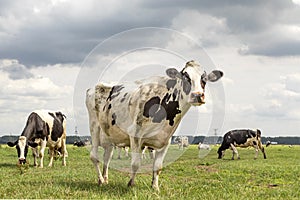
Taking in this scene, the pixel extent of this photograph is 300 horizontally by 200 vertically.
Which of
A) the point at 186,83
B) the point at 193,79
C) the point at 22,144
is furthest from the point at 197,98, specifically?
the point at 22,144

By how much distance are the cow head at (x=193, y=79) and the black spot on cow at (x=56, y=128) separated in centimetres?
1399

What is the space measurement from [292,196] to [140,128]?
12.5 ft

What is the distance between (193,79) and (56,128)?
14722mm

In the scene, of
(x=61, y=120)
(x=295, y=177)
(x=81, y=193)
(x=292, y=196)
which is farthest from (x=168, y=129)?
(x=61, y=120)

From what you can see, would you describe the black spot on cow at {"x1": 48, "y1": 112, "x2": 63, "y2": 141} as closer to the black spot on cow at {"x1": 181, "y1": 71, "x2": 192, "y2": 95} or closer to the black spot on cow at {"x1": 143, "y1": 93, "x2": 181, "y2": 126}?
the black spot on cow at {"x1": 143, "y1": 93, "x2": 181, "y2": 126}

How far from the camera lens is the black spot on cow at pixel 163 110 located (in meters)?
10.1

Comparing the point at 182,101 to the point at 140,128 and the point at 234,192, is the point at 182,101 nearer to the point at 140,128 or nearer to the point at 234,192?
the point at 140,128

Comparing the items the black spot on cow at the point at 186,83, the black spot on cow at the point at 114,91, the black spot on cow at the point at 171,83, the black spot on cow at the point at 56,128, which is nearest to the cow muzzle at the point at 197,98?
the black spot on cow at the point at 186,83

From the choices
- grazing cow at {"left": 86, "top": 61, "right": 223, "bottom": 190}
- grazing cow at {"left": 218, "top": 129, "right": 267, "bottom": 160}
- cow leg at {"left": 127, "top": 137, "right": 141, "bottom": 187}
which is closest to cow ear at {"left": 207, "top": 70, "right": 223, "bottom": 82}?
grazing cow at {"left": 86, "top": 61, "right": 223, "bottom": 190}

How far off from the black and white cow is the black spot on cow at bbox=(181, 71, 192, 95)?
417 inches

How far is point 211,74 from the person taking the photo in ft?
33.3

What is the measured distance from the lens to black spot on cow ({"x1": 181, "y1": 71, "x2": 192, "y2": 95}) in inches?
377

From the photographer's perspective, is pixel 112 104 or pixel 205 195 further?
pixel 112 104

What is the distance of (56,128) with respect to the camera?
22.8 metres
